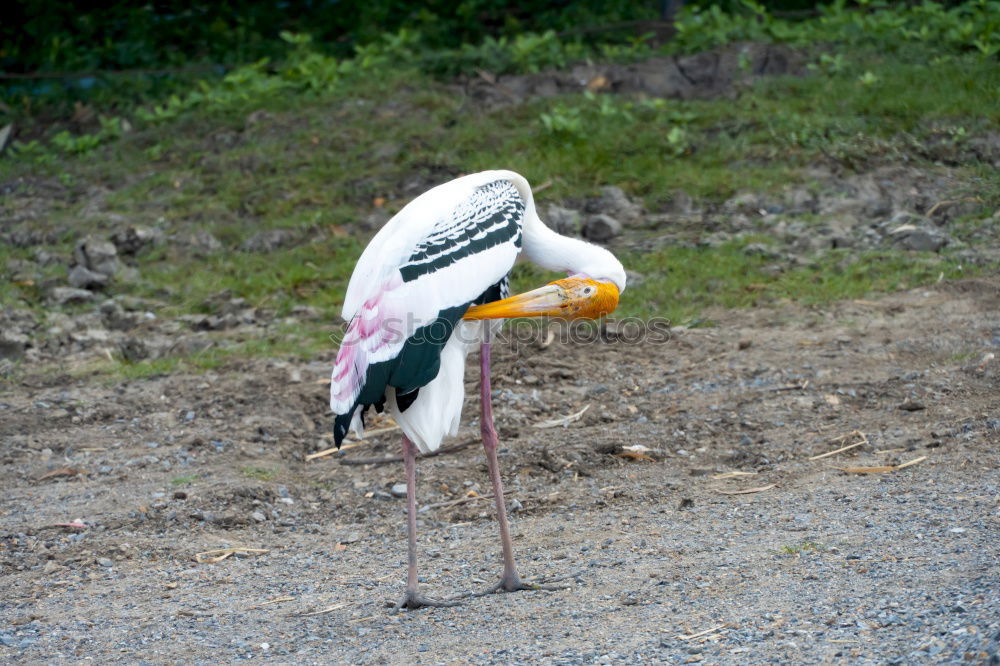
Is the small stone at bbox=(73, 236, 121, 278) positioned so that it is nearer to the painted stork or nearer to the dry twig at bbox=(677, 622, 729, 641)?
the painted stork

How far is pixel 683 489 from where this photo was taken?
16.9 feet

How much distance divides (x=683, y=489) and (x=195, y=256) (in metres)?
4.40

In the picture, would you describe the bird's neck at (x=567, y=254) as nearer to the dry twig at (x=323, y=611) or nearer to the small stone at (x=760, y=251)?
the dry twig at (x=323, y=611)

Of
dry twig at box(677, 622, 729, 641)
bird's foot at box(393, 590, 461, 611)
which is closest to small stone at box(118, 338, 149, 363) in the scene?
bird's foot at box(393, 590, 461, 611)

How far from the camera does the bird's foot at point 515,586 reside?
4301mm

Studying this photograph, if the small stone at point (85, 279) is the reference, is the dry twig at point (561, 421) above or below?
above

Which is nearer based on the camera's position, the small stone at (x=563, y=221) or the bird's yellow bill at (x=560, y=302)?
the bird's yellow bill at (x=560, y=302)

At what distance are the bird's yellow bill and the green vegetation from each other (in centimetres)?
257

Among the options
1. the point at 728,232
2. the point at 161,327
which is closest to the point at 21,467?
the point at 161,327

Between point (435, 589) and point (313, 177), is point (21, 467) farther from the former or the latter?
point (313, 177)

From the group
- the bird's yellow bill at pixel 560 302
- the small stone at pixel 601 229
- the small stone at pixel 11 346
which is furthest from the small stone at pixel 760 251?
the small stone at pixel 11 346

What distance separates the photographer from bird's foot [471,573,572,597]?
4.30 metres

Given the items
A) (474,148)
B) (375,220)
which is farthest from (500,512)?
(474,148)

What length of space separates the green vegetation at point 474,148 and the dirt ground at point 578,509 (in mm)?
637
